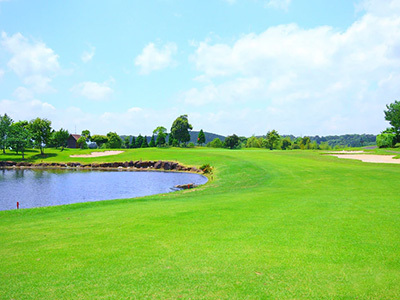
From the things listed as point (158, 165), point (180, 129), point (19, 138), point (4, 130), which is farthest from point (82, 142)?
point (158, 165)

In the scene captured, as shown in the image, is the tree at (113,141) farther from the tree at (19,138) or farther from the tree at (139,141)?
the tree at (19,138)

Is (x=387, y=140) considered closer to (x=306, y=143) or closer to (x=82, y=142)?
(x=306, y=143)

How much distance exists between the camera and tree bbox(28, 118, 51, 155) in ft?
205

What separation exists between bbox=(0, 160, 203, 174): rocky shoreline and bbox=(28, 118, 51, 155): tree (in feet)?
30.3

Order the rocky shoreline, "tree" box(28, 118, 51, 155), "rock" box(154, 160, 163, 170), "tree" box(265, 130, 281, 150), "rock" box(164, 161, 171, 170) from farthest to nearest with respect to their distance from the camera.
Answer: "tree" box(265, 130, 281, 150)
"tree" box(28, 118, 51, 155)
"rock" box(154, 160, 163, 170)
"rock" box(164, 161, 171, 170)
the rocky shoreline

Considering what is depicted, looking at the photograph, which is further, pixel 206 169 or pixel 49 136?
pixel 49 136

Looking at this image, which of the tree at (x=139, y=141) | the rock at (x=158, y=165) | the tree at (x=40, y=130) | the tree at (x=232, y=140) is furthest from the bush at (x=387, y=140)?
the tree at (x=139, y=141)

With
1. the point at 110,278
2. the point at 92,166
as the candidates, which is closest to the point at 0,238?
the point at 110,278

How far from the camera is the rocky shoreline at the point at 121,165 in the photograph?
45188 millimetres

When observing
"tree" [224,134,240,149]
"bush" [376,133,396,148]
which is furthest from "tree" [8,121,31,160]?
"bush" [376,133,396,148]

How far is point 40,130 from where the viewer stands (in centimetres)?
6278

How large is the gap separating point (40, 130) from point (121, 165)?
2703 centimetres

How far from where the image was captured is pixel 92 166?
50.0 metres

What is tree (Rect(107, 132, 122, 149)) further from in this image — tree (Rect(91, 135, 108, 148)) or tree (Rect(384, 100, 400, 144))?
tree (Rect(384, 100, 400, 144))
